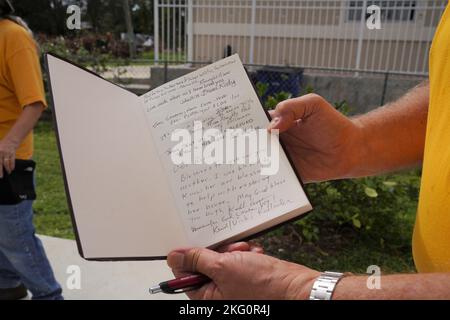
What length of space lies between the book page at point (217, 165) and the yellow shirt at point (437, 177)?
0.31 metres

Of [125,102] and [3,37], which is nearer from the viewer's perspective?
[125,102]

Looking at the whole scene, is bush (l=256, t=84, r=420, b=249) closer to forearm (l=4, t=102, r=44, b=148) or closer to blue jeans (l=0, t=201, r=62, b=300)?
forearm (l=4, t=102, r=44, b=148)

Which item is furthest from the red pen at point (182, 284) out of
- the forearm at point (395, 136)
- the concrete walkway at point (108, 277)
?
the concrete walkway at point (108, 277)

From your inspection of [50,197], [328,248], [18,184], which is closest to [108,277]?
[18,184]

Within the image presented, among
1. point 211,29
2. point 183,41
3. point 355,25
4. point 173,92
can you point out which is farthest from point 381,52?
point 173,92

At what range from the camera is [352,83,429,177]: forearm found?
1.51 m

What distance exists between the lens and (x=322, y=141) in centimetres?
148

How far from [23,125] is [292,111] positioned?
1584 millimetres

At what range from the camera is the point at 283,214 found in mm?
1050

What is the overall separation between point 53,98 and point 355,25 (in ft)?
24.2

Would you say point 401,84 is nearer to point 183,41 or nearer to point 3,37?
point 183,41

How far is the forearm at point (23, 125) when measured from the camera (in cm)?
226

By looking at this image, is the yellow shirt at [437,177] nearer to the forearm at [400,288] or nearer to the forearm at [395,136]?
the forearm at [400,288]
